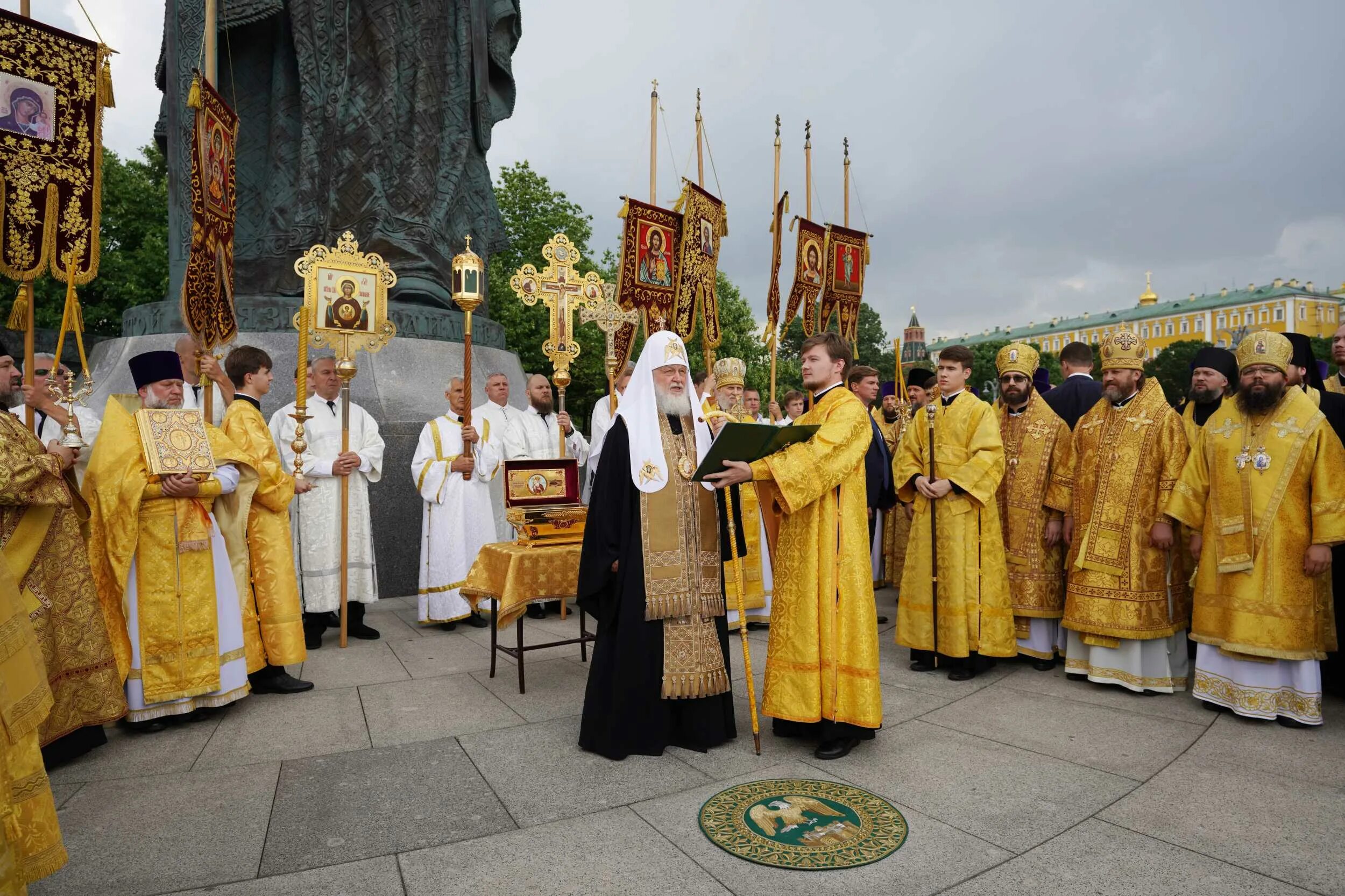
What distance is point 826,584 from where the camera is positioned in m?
4.27

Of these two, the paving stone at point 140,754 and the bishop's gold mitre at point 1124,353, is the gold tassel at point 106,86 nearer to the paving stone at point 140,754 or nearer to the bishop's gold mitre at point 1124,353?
the paving stone at point 140,754

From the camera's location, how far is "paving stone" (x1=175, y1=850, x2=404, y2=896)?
2.90 metres

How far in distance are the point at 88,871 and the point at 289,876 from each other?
0.79 m

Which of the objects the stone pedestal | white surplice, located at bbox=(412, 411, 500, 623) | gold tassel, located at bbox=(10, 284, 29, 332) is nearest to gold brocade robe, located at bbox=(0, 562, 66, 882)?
gold tassel, located at bbox=(10, 284, 29, 332)

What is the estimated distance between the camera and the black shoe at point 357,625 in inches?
282

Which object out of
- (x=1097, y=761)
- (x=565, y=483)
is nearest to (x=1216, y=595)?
(x=1097, y=761)

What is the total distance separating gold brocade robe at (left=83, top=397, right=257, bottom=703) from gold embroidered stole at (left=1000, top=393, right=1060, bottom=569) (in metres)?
5.58

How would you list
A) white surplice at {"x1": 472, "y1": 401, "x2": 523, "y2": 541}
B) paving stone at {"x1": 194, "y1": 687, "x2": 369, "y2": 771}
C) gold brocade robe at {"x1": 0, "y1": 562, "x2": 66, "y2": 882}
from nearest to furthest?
gold brocade robe at {"x1": 0, "y1": 562, "x2": 66, "y2": 882} < paving stone at {"x1": 194, "y1": 687, "x2": 369, "y2": 771} < white surplice at {"x1": 472, "y1": 401, "x2": 523, "y2": 541}

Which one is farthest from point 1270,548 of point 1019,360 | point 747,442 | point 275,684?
point 275,684

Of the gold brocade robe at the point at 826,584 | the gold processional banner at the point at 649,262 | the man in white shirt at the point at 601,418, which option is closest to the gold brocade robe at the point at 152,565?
the gold brocade robe at the point at 826,584

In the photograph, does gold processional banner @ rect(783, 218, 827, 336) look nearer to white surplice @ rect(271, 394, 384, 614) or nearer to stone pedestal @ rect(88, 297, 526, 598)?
stone pedestal @ rect(88, 297, 526, 598)

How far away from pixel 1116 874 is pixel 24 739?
3.86 metres

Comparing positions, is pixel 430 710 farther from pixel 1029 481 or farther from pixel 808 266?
pixel 808 266

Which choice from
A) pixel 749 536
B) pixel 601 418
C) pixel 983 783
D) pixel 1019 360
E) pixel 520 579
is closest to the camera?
pixel 983 783
